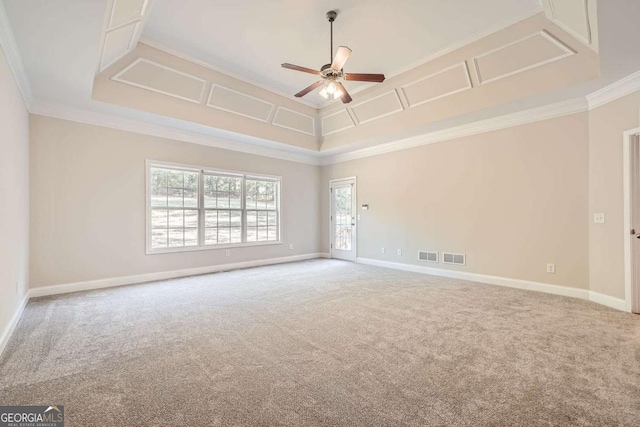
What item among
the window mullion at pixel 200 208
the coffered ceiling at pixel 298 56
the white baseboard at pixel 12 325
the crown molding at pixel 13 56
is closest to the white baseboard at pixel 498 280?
the coffered ceiling at pixel 298 56

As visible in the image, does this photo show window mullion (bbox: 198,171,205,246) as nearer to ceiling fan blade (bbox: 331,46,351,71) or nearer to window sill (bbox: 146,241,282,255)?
window sill (bbox: 146,241,282,255)

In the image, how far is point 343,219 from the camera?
303 inches

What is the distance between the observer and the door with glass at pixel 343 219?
7.38m

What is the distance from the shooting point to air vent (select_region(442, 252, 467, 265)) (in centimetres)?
541

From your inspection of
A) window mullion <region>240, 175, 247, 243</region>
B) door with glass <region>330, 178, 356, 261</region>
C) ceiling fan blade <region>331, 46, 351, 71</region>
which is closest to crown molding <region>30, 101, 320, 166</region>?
window mullion <region>240, 175, 247, 243</region>

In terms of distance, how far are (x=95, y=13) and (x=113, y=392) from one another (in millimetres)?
2976

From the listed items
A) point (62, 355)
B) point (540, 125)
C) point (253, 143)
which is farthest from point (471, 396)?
point (253, 143)

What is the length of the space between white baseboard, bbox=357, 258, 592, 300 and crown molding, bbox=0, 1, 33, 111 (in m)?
6.42

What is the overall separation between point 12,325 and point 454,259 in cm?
614

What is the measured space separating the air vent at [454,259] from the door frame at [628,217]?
83.1 inches

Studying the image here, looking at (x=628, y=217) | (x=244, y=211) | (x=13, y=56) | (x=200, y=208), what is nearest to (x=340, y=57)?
(x=13, y=56)

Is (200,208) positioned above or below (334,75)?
below

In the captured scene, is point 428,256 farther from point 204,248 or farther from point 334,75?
point 204,248

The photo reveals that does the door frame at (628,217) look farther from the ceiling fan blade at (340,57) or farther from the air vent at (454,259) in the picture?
the ceiling fan blade at (340,57)
